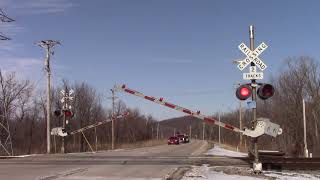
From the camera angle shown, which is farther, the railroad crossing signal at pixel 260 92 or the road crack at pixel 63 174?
the railroad crossing signal at pixel 260 92

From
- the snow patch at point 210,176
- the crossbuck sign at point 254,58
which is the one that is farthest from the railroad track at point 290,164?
the crossbuck sign at point 254,58

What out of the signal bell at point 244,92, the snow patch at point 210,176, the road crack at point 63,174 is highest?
the signal bell at point 244,92

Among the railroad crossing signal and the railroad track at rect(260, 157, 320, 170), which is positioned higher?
the railroad crossing signal

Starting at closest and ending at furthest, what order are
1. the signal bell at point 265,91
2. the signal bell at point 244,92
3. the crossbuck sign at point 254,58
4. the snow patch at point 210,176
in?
the snow patch at point 210,176 → the signal bell at point 265,91 → the signal bell at point 244,92 → the crossbuck sign at point 254,58

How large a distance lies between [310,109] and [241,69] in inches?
3291

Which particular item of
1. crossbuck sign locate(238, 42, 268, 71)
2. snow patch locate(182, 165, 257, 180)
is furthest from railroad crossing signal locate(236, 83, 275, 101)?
snow patch locate(182, 165, 257, 180)

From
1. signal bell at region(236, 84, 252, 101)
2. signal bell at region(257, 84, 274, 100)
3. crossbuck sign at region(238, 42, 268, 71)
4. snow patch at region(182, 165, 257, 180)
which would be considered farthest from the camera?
crossbuck sign at region(238, 42, 268, 71)

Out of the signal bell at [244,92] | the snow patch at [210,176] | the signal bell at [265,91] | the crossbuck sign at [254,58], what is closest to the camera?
the snow patch at [210,176]

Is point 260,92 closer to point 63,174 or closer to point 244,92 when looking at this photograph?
point 244,92

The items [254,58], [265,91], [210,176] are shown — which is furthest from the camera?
[254,58]

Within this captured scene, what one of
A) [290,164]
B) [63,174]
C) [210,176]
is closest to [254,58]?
[210,176]

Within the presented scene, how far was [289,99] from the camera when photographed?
333ft

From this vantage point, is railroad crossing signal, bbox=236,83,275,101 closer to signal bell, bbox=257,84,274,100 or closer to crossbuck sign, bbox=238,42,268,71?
signal bell, bbox=257,84,274,100

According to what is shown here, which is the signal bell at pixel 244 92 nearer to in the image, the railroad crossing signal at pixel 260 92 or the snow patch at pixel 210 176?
the railroad crossing signal at pixel 260 92
